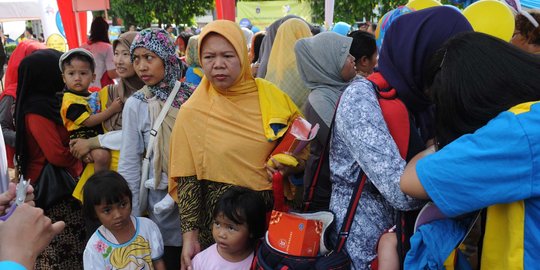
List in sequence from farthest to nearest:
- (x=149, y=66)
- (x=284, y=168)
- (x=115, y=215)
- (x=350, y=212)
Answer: (x=149, y=66) → (x=115, y=215) → (x=284, y=168) → (x=350, y=212)

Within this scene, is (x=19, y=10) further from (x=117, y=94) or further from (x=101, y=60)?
(x=117, y=94)

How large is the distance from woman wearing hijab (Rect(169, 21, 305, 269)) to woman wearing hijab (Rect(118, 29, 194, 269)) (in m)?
0.34

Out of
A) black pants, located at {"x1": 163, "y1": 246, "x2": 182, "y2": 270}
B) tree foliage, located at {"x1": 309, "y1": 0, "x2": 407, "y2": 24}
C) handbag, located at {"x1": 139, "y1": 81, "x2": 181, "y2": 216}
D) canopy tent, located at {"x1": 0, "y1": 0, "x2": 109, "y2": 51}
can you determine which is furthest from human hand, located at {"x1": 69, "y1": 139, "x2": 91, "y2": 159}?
tree foliage, located at {"x1": 309, "y1": 0, "x2": 407, "y2": 24}

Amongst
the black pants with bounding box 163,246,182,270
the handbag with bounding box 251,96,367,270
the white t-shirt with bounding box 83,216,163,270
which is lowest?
the black pants with bounding box 163,246,182,270

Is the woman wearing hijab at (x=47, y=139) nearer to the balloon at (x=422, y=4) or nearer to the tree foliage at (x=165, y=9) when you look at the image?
the balloon at (x=422, y=4)

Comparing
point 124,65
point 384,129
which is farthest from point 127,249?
point 384,129

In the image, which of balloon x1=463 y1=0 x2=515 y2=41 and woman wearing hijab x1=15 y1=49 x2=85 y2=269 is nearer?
balloon x1=463 y1=0 x2=515 y2=41

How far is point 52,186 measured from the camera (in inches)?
140

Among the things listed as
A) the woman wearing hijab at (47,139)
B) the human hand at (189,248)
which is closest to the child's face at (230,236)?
the human hand at (189,248)

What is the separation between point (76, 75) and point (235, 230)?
178 cm

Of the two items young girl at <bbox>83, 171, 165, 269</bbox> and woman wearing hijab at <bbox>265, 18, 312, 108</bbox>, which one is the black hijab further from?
woman wearing hijab at <bbox>265, 18, 312, 108</bbox>

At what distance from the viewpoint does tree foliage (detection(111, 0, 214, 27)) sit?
1965cm

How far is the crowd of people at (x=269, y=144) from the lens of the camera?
141 cm

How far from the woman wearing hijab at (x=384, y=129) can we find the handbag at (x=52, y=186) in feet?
7.81
